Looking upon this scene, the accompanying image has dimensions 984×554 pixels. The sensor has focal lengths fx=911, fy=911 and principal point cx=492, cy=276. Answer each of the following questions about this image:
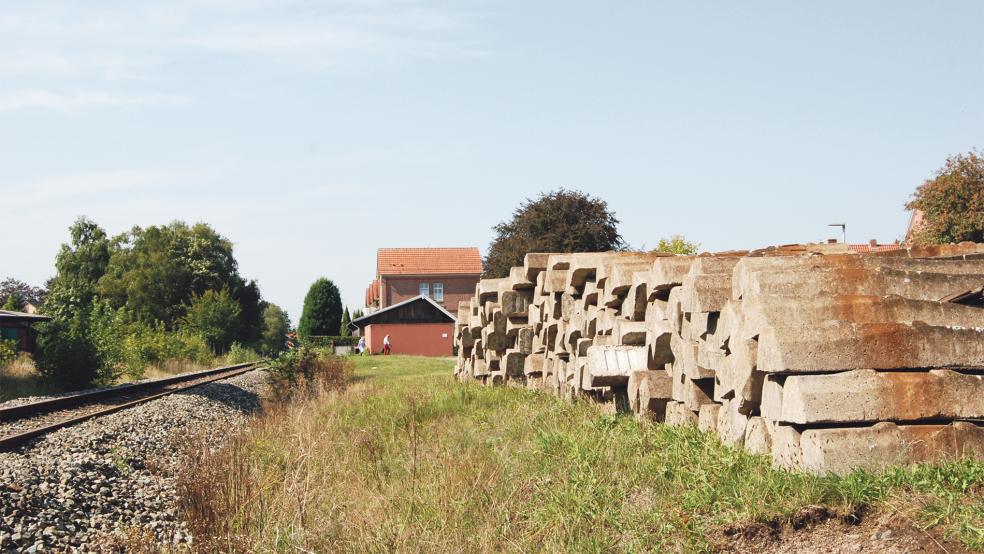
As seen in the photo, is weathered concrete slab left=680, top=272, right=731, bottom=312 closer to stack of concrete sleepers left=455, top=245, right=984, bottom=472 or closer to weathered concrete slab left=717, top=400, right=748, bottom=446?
stack of concrete sleepers left=455, top=245, right=984, bottom=472

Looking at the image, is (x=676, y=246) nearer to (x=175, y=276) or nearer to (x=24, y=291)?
(x=175, y=276)

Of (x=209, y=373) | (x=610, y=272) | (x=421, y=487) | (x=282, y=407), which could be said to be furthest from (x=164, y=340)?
(x=421, y=487)

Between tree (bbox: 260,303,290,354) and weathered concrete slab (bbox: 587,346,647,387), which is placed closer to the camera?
weathered concrete slab (bbox: 587,346,647,387)

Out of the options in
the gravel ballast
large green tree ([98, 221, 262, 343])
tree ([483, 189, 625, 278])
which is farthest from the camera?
large green tree ([98, 221, 262, 343])

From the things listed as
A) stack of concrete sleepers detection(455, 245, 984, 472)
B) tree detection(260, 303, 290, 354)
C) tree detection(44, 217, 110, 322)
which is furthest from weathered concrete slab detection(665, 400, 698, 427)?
tree detection(260, 303, 290, 354)

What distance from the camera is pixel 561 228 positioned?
4725cm

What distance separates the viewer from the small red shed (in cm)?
6047

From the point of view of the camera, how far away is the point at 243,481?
741cm

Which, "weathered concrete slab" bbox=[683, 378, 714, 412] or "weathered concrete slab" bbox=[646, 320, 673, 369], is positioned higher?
"weathered concrete slab" bbox=[646, 320, 673, 369]

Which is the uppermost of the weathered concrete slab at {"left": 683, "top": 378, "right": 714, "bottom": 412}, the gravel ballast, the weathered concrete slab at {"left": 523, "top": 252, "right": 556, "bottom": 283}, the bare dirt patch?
the weathered concrete slab at {"left": 523, "top": 252, "right": 556, "bottom": 283}

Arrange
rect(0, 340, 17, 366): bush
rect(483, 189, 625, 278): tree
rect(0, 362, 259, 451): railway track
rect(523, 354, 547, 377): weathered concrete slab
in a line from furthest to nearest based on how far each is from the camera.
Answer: rect(483, 189, 625, 278): tree → rect(0, 340, 17, 366): bush → rect(523, 354, 547, 377): weathered concrete slab → rect(0, 362, 259, 451): railway track

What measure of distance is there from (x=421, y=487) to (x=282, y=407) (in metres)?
9.24

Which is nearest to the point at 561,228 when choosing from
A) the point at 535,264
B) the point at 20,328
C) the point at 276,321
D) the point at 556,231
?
the point at 556,231

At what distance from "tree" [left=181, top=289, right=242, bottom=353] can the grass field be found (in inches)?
1835
